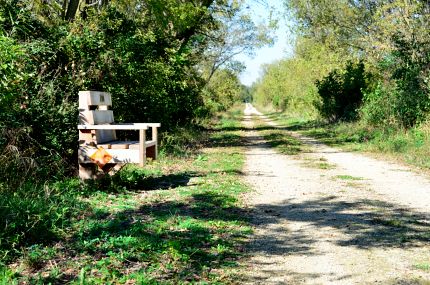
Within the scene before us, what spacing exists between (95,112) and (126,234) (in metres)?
3.77

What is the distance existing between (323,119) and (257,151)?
16.0 meters

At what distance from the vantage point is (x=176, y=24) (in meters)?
16.2

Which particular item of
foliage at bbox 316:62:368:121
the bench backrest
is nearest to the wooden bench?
the bench backrest

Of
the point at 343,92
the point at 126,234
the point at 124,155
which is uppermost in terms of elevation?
the point at 343,92

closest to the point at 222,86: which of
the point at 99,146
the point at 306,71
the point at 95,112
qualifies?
the point at 306,71

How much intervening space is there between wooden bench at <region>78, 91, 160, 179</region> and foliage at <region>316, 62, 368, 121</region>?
18.3 meters

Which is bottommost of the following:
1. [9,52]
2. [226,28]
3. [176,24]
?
[9,52]

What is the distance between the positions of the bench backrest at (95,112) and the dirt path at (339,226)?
2981 mm

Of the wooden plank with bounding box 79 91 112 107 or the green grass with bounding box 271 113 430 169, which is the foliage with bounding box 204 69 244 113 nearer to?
the green grass with bounding box 271 113 430 169

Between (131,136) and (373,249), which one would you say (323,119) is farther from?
(373,249)

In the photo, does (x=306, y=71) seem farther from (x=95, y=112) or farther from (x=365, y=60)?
(x=95, y=112)

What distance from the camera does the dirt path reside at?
4.77 m

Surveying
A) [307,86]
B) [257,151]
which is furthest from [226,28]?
[257,151]

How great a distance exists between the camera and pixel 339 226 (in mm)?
6520
